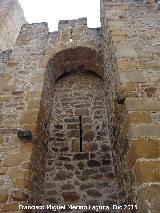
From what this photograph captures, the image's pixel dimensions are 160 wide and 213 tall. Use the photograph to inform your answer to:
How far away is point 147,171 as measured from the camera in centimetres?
344

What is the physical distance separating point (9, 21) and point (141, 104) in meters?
9.21

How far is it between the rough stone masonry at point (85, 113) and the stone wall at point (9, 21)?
3058 millimetres

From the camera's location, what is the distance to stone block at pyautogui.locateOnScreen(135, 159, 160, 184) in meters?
3.38

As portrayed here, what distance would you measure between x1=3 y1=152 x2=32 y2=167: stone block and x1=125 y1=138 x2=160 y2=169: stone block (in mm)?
1863

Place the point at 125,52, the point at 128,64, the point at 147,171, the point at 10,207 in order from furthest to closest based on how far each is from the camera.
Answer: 1. the point at 125,52
2. the point at 128,64
3. the point at 10,207
4. the point at 147,171

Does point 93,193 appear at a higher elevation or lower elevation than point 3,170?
lower

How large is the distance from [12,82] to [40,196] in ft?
8.21

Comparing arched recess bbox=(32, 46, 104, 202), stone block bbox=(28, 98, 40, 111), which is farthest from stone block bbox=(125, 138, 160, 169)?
stone block bbox=(28, 98, 40, 111)

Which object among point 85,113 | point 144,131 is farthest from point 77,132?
point 144,131

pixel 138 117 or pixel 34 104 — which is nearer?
pixel 138 117

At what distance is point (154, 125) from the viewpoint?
3.94 meters

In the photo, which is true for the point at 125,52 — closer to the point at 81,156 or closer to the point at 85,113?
the point at 85,113

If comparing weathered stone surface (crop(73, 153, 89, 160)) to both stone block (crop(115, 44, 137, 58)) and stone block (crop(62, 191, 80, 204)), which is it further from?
stone block (crop(115, 44, 137, 58))

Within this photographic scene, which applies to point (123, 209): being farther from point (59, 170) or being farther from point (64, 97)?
point (64, 97)
